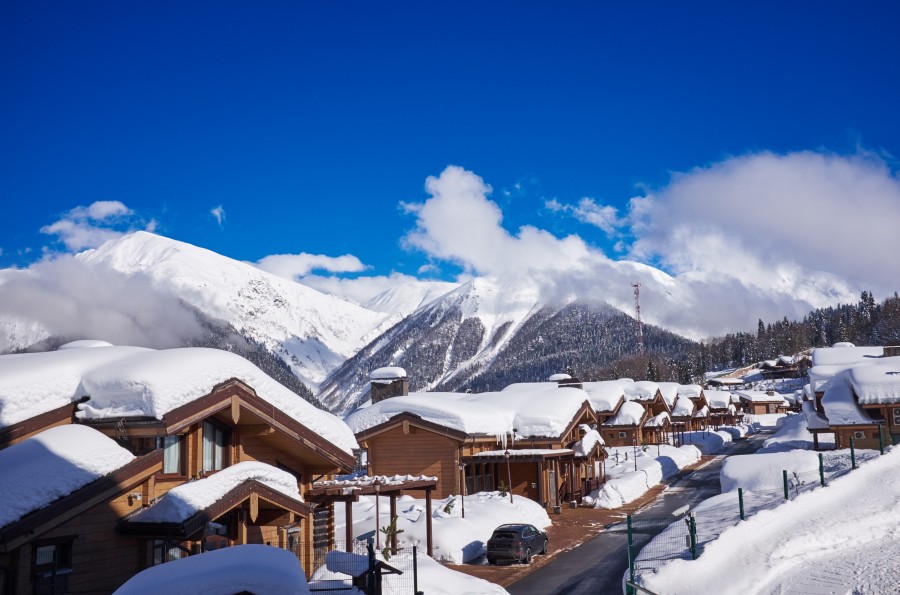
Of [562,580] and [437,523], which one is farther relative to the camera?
[437,523]

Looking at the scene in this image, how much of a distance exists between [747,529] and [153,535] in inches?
635

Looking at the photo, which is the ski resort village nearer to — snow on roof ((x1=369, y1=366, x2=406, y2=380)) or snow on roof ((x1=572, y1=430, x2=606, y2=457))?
snow on roof ((x1=369, y1=366, x2=406, y2=380))

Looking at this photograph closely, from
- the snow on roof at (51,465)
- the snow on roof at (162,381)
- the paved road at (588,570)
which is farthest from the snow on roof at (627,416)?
the snow on roof at (51,465)

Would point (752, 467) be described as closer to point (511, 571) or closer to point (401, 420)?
point (511, 571)

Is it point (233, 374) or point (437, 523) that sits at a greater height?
point (233, 374)

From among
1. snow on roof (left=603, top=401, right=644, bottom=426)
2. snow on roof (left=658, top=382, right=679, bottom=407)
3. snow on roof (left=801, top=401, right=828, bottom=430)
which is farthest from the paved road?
snow on roof (left=658, top=382, right=679, bottom=407)

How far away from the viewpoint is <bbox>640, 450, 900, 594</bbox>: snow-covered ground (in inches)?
729

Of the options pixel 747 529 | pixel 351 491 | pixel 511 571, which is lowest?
pixel 511 571

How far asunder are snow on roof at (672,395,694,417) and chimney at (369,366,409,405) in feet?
170

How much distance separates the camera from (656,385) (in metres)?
80.4

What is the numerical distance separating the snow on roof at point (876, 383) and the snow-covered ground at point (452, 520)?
2408 cm

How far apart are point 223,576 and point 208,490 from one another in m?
7.74

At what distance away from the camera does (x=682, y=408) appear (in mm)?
88312

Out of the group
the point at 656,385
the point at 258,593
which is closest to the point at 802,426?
the point at 656,385
